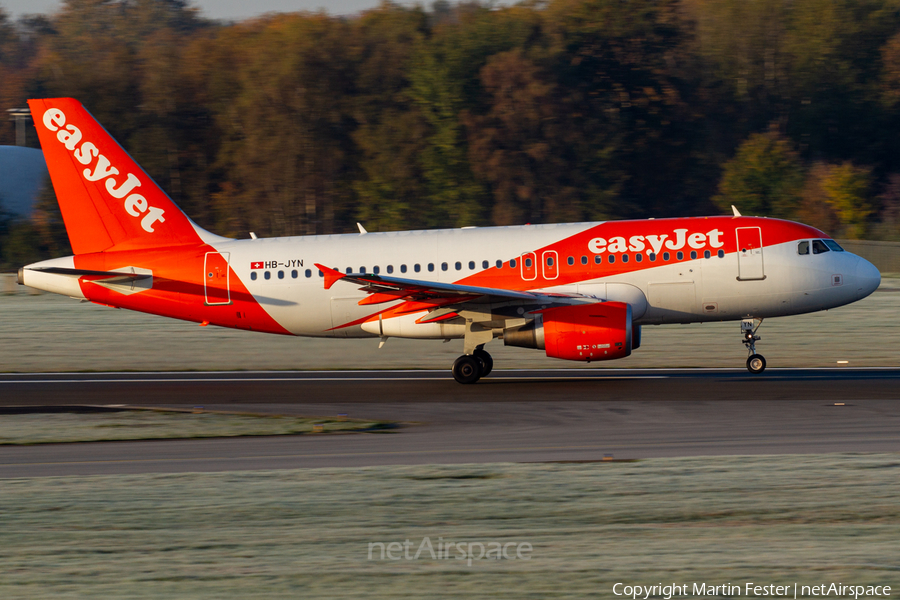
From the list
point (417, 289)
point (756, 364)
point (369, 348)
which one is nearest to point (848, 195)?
point (369, 348)

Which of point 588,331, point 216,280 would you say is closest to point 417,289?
point 588,331

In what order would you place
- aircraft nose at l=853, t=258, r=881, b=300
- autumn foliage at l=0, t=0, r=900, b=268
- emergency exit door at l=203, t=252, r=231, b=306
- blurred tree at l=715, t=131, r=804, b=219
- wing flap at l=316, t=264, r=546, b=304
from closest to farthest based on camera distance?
wing flap at l=316, t=264, r=546, b=304, aircraft nose at l=853, t=258, r=881, b=300, emergency exit door at l=203, t=252, r=231, b=306, autumn foliage at l=0, t=0, r=900, b=268, blurred tree at l=715, t=131, r=804, b=219

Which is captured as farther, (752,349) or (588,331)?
(752,349)

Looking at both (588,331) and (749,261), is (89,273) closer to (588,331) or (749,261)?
(588,331)

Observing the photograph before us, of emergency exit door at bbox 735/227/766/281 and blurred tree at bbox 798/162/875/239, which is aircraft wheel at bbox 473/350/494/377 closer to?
emergency exit door at bbox 735/227/766/281

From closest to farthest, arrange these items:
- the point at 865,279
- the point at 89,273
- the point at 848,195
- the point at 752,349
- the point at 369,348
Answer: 1. the point at 865,279
2. the point at 752,349
3. the point at 89,273
4. the point at 369,348
5. the point at 848,195

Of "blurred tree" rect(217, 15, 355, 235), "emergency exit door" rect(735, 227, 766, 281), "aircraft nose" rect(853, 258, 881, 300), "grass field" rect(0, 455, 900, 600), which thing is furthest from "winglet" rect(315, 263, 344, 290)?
"blurred tree" rect(217, 15, 355, 235)

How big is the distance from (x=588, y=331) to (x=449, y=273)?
3614 millimetres

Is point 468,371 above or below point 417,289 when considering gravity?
below

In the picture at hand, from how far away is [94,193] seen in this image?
2336 cm

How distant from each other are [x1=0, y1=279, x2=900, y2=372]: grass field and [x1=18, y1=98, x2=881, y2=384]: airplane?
116 inches

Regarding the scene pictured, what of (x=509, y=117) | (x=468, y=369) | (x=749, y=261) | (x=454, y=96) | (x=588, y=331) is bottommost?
(x=468, y=369)

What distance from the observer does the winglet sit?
66.7ft

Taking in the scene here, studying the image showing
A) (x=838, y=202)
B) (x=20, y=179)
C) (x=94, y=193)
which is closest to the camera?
(x=94, y=193)
